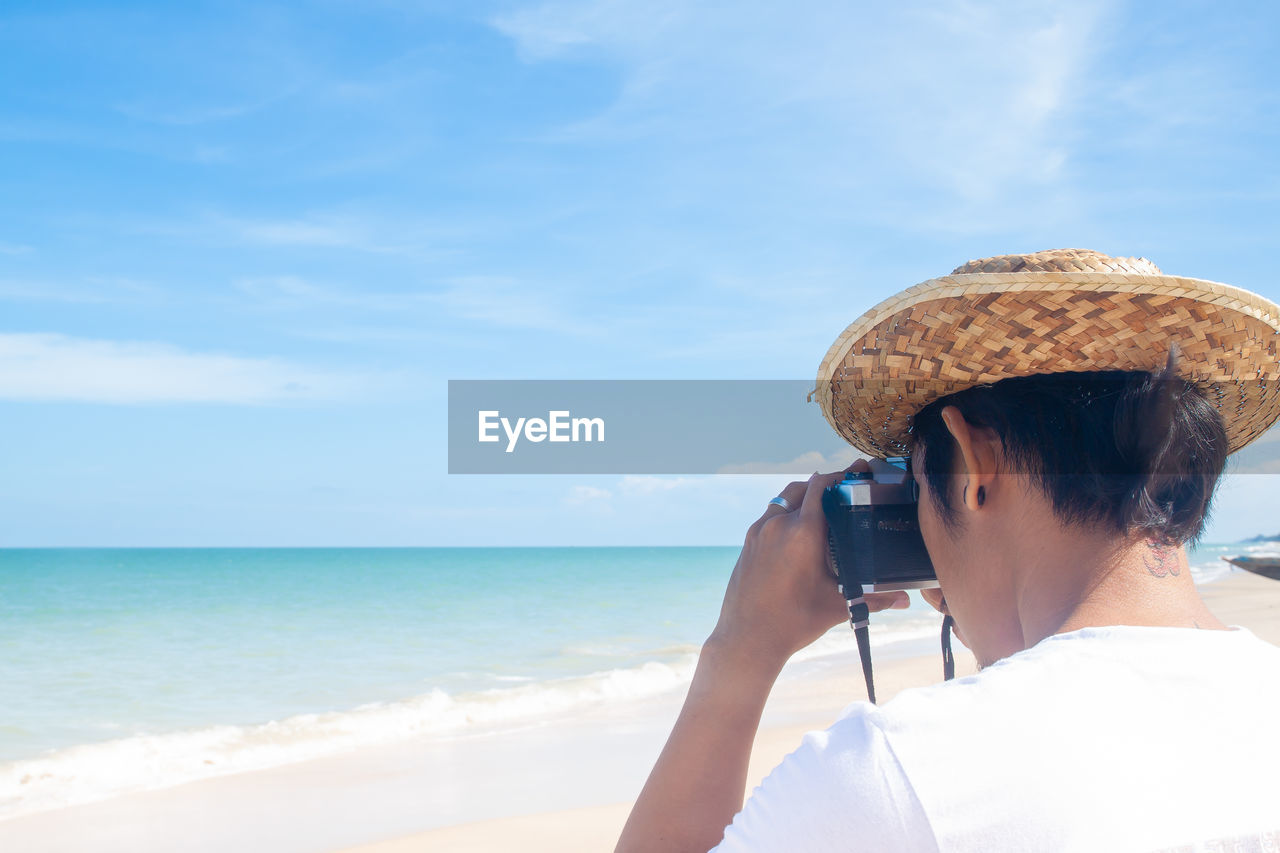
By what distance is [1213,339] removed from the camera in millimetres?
1152

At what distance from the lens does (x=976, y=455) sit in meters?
1.05

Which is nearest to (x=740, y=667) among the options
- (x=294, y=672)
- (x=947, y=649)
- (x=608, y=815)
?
(x=947, y=649)

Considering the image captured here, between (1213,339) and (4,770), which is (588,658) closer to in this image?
(4,770)

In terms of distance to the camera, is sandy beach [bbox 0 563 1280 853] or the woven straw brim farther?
sandy beach [bbox 0 563 1280 853]

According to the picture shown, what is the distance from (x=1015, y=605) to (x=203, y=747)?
7.19 m

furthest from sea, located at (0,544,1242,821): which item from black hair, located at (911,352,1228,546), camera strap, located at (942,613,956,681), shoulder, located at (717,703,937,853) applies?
shoulder, located at (717,703,937,853)

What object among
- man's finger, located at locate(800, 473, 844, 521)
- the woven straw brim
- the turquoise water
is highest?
the woven straw brim

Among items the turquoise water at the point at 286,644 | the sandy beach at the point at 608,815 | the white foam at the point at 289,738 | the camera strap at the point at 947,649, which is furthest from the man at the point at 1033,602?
the turquoise water at the point at 286,644

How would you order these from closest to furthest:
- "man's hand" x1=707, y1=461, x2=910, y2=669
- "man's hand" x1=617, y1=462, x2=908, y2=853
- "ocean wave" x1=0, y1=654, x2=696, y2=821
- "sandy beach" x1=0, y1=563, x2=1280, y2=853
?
"man's hand" x1=617, y1=462, x2=908, y2=853
"man's hand" x1=707, y1=461, x2=910, y2=669
"sandy beach" x1=0, y1=563, x2=1280, y2=853
"ocean wave" x1=0, y1=654, x2=696, y2=821

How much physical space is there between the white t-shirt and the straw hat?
457 millimetres

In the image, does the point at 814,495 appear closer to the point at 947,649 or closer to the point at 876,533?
the point at 876,533

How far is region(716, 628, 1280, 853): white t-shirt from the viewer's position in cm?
66

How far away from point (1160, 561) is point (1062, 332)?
0.29m

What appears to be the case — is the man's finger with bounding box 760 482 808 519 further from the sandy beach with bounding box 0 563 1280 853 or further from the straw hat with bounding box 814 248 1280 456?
the sandy beach with bounding box 0 563 1280 853
